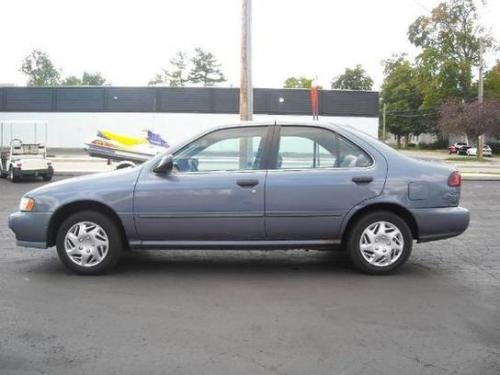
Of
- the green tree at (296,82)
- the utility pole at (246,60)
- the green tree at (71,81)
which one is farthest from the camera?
the green tree at (71,81)

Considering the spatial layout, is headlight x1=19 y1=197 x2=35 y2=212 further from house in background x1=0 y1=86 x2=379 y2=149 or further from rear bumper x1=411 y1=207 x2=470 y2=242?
house in background x1=0 y1=86 x2=379 y2=149

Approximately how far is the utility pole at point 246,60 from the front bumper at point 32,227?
10.7 m

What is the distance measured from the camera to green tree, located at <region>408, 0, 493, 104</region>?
63.6m

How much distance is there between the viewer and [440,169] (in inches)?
251

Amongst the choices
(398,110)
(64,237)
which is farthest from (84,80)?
(64,237)

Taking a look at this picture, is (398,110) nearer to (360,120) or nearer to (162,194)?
(360,120)

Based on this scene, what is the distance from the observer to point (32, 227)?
626 cm

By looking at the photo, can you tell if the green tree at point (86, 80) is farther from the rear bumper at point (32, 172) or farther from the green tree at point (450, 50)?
the rear bumper at point (32, 172)

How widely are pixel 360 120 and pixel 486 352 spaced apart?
4216 centimetres

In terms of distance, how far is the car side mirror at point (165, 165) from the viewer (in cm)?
612

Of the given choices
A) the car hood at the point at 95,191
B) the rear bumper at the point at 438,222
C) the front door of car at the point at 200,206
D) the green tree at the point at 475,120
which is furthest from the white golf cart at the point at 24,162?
the green tree at the point at 475,120

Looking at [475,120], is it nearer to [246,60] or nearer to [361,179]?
[246,60]

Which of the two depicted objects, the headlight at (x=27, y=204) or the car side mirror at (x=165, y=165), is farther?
the headlight at (x=27, y=204)

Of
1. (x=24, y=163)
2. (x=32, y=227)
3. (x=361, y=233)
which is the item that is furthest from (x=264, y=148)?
(x=24, y=163)
